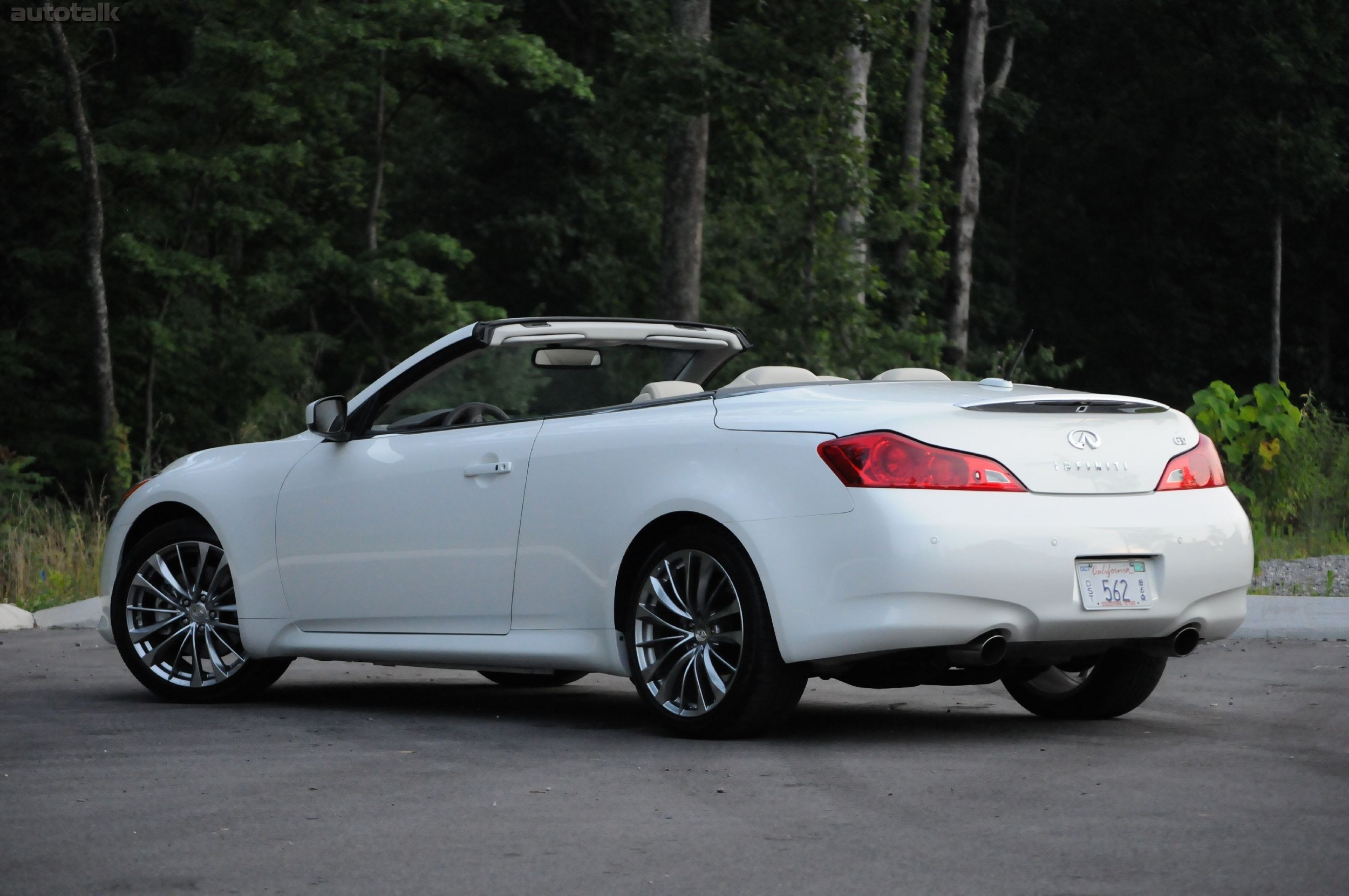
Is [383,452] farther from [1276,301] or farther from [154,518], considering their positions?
[1276,301]

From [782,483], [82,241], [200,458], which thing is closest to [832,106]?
[82,241]

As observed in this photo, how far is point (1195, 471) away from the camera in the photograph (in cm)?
722

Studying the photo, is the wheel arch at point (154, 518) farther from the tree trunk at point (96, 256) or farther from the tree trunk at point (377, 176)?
the tree trunk at point (377, 176)

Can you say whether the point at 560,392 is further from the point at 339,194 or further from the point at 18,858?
the point at 339,194

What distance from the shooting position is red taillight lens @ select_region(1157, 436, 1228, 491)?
7078 millimetres

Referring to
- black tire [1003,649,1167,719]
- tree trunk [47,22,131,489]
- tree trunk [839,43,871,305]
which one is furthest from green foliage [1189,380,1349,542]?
tree trunk [47,22,131,489]

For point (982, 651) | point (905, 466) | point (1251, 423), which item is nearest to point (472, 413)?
point (905, 466)

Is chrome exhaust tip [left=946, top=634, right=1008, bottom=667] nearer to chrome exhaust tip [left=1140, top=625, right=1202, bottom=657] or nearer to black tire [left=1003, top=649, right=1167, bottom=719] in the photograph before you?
chrome exhaust tip [left=1140, top=625, right=1202, bottom=657]

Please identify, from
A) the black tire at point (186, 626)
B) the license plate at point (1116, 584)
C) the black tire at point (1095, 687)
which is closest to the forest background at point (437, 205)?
the black tire at point (186, 626)

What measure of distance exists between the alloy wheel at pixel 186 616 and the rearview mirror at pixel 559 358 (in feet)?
5.55

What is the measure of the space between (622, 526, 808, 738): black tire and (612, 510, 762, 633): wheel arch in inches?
0.8

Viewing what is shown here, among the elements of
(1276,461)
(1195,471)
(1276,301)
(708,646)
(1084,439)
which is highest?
(1276,301)

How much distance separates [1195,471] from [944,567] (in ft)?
4.16

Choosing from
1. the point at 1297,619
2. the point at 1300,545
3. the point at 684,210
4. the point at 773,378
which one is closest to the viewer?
the point at 773,378
